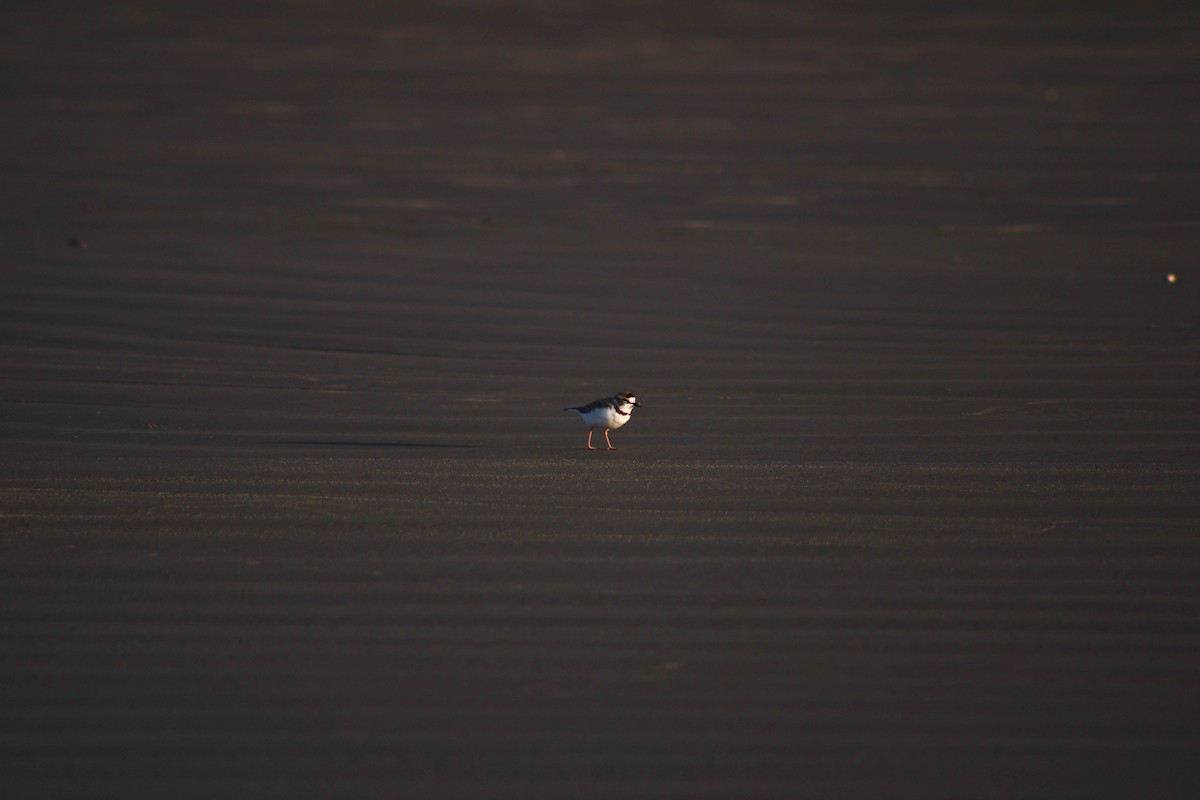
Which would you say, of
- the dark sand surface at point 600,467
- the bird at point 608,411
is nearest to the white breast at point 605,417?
the bird at point 608,411

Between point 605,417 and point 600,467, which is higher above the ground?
point 605,417

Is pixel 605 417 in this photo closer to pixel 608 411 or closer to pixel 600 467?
pixel 608 411

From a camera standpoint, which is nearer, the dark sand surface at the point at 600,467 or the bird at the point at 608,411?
the dark sand surface at the point at 600,467

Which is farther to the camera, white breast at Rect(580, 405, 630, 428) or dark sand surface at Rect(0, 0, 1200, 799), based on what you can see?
white breast at Rect(580, 405, 630, 428)

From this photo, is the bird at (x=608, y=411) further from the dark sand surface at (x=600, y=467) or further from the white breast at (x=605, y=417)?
the dark sand surface at (x=600, y=467)

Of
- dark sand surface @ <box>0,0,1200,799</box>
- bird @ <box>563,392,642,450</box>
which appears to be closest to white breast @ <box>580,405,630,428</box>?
bird @ <box>563,392,642,450</box>

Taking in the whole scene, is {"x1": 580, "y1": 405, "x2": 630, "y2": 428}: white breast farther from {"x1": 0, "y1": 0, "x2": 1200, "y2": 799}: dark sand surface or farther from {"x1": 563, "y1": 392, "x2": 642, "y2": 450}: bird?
{"x1": 0, "y1": 0, "x2": 1200, "y2": 799}: dark sand surface

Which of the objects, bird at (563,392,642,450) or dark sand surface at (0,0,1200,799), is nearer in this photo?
dark sand surface at (0,0,1200,799)

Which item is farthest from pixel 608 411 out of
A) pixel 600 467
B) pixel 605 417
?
pixel 600 467

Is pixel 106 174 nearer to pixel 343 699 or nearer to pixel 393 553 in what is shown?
pixel 393 553
